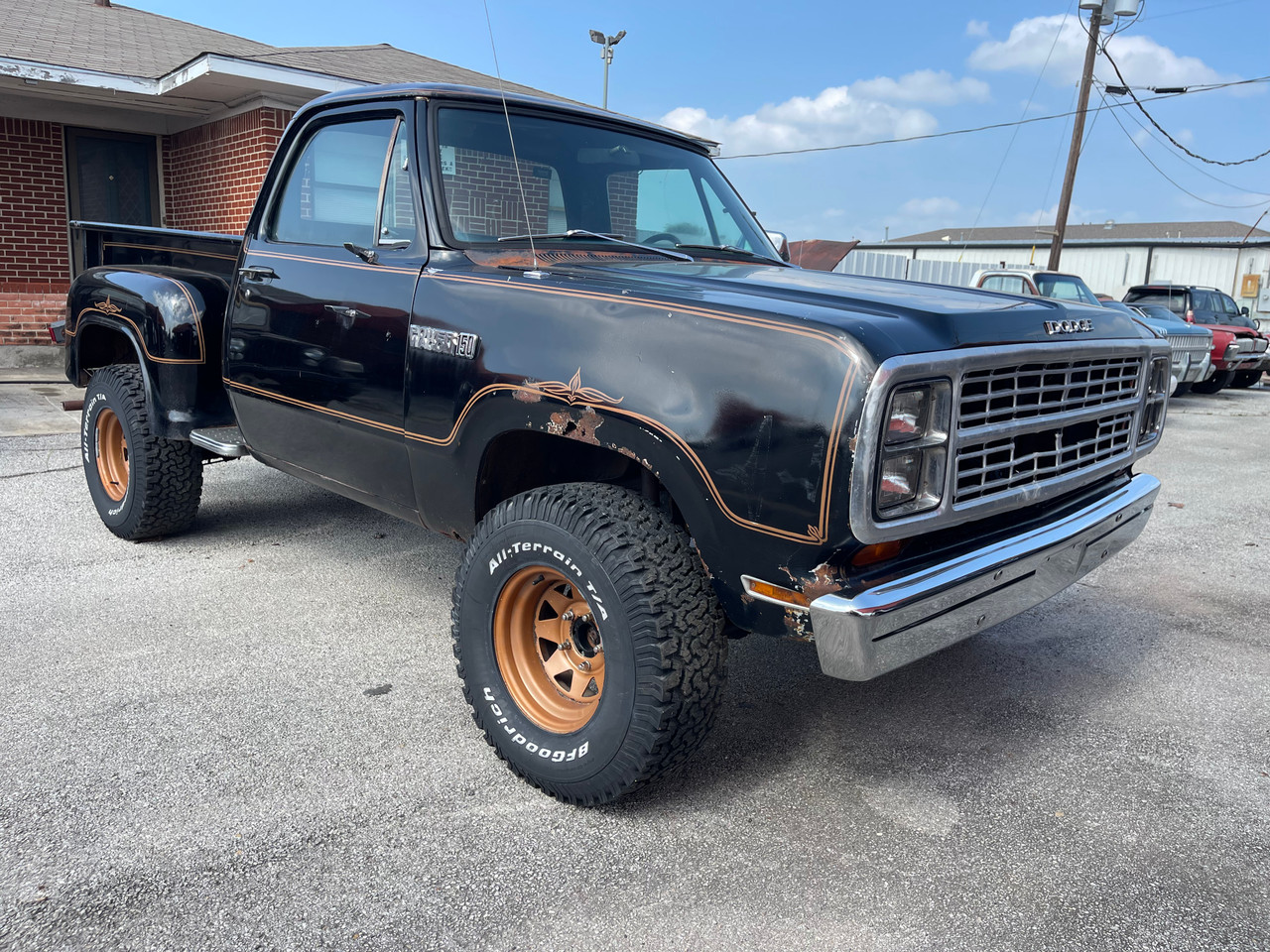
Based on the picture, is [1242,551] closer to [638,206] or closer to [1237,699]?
[1237,699]

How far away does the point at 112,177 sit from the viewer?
1183cm

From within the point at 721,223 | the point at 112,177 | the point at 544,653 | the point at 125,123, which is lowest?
the point at 544,653

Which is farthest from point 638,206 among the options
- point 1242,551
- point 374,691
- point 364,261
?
point 1242,551

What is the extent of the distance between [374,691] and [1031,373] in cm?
228

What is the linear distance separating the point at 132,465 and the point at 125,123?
30.4 ft

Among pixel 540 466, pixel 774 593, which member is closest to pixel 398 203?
pixel 540 466

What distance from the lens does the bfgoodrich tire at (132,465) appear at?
435 cm

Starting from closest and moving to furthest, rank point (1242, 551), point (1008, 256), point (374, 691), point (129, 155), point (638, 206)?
1. point (374, 691)
2. point (638, 206)
3. point (1242, 551)
4. point (129, 155)
5. point (1008, 256)

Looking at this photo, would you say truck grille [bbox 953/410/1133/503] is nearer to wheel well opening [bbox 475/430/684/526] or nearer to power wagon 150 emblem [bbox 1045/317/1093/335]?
power wagon 150 emblem [bbox 1045/317/1093/335]

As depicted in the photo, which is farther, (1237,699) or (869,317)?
(1237,699)

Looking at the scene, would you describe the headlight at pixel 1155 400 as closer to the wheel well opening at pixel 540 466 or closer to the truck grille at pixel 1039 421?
the truck grille at pixel 1039 421

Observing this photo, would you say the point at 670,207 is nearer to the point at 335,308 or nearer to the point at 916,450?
the point at 335,308

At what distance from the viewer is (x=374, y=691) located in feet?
10.6

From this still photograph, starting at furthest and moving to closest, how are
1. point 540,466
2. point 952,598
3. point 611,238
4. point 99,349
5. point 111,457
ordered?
1. point 99,349
2. point 111,457
3. point 611,238
4. point 540,466
5. point 952,598
